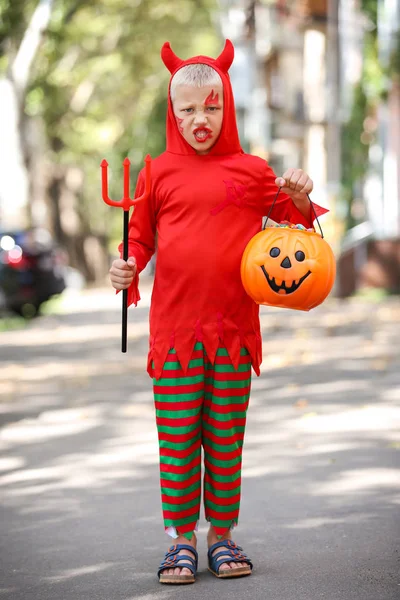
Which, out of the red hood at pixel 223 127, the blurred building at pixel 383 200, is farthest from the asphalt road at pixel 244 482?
the blurred building at pixel 383 200

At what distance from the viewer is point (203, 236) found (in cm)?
443

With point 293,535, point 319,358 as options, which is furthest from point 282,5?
point 293,535

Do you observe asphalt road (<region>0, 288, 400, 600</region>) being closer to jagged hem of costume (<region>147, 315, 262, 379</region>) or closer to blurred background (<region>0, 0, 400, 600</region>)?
blurred background (<region>0, 0, 400, 600</region>)

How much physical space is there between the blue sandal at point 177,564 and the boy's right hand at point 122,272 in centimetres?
106

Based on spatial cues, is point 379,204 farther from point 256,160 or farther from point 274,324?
point 256,160

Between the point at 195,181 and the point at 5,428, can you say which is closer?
the point at 195,181

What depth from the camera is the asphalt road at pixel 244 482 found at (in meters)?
4.49

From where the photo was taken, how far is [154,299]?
4555 mm

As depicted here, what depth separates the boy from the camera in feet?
14.5

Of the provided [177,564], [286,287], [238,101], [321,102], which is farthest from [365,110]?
[177,564]

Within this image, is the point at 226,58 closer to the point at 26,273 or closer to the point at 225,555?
the point at 225,555

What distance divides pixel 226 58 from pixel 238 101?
30598 mm

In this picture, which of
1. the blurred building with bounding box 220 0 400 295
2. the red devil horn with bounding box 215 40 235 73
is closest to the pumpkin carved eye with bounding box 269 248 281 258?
the red devil horn with bounding box 215 40 235 73

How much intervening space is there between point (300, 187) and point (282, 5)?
2545cm
